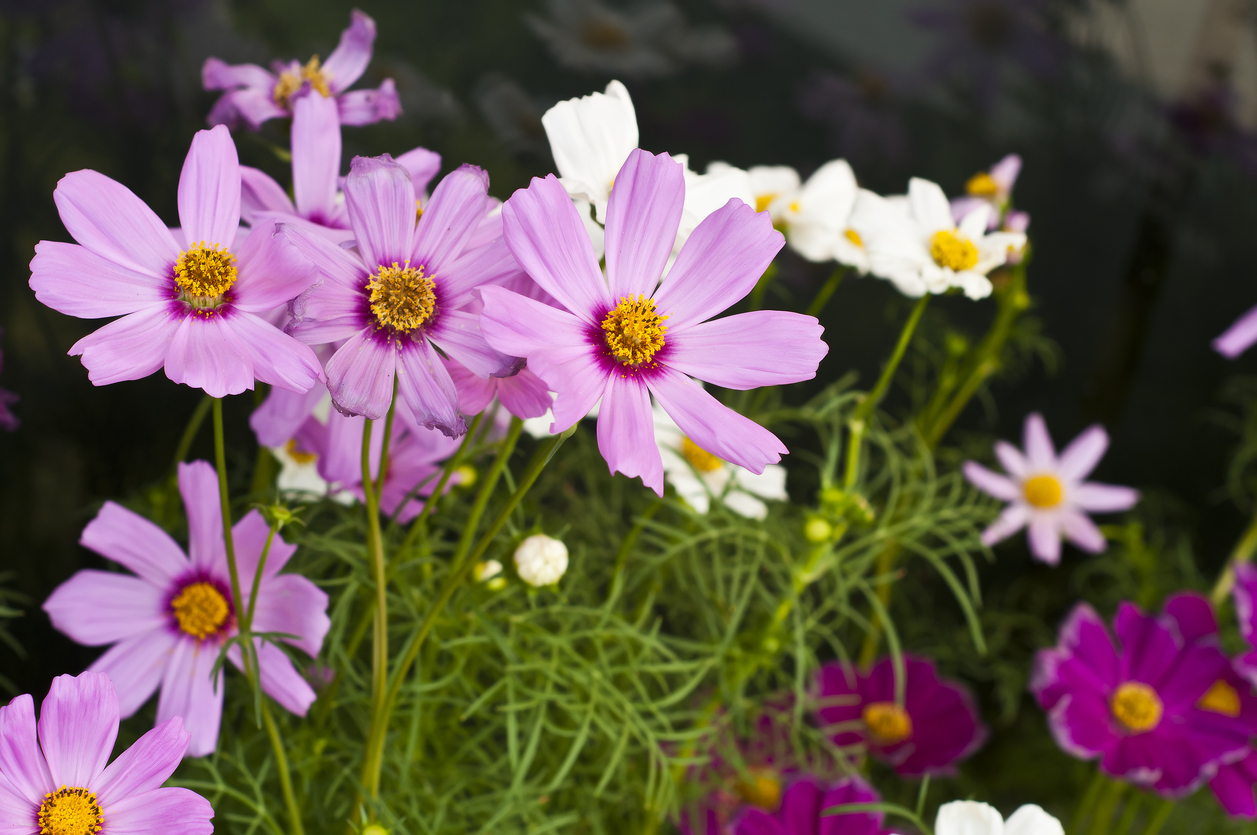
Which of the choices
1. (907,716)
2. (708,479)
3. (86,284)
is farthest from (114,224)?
(907,716)

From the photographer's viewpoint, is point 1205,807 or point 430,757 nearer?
point 430,757

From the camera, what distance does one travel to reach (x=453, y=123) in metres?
0.65

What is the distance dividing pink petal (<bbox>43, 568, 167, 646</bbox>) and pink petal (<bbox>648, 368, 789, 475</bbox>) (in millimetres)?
249

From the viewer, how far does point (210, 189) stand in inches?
12.6

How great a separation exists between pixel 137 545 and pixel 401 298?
7.8 inches

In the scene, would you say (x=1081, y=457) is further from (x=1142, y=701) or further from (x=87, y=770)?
(x=87, y=770)

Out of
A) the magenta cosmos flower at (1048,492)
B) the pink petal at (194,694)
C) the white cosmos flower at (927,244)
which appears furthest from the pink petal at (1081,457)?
the pink petal at (194,694)

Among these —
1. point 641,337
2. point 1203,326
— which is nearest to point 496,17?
point 641,337

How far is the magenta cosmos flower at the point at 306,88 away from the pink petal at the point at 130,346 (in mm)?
154

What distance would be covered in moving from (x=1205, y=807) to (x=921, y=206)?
2.01 ft

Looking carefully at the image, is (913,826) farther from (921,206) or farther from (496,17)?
(496,17)

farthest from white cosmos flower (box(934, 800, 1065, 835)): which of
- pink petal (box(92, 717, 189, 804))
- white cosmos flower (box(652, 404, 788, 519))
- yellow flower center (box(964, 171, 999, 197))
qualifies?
yellow flower center (box(964, 171, 999, 197))

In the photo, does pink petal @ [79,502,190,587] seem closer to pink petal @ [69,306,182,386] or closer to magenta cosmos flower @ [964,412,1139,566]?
pink petal @ [69,306,182,386]

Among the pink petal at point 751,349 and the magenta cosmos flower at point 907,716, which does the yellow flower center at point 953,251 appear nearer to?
the pink petal at point 751,349
